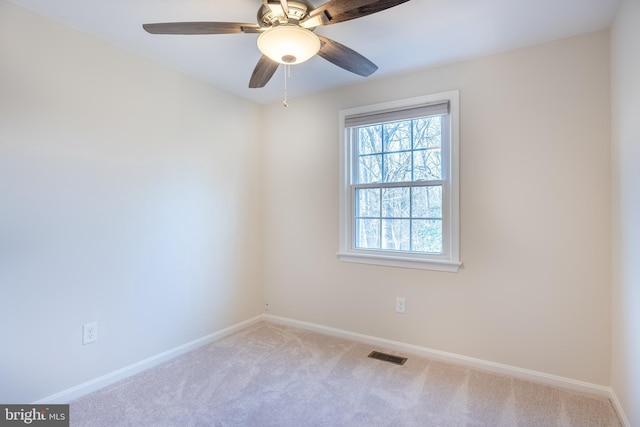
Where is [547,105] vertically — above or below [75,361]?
above

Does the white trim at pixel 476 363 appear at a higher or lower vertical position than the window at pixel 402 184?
lower

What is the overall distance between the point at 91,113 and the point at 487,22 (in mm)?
2622

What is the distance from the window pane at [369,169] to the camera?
118 inches

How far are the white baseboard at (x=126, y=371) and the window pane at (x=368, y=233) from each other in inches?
59.8

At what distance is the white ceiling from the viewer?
6.12ft

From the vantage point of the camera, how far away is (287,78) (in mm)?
2861

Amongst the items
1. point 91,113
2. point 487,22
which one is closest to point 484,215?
point 487,22

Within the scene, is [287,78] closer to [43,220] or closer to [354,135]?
[354,135]

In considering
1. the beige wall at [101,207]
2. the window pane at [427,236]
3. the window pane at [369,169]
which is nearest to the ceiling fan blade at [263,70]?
the beige wall at [101,207]

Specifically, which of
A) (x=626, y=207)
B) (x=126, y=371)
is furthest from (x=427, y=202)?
(x=126, y=371)

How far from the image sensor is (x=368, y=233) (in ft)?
10.0

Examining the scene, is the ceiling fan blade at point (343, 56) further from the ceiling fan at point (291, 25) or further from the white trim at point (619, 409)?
the white trim at point (619, 409)

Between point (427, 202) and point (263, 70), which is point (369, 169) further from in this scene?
point (263, 70)

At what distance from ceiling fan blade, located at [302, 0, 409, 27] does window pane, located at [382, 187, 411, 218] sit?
1597 millimetres
